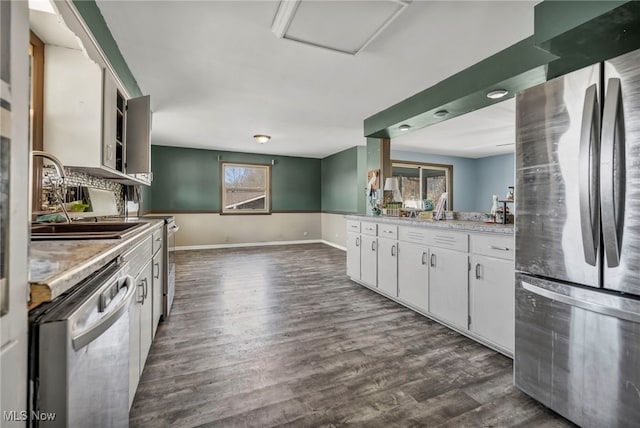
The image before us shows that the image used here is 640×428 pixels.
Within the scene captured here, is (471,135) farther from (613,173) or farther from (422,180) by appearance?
(613,173)

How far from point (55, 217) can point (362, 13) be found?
7.97ft

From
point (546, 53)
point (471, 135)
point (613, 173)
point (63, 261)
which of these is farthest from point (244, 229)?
point (613, 173)

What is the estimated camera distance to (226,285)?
12.5 ft

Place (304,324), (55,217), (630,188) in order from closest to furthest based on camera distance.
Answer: (630,188), (55,217), (304,324)

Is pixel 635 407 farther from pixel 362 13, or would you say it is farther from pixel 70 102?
pixel 70 102

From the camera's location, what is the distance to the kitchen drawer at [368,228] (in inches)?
138

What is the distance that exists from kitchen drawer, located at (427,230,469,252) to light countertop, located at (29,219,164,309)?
89.6 inches

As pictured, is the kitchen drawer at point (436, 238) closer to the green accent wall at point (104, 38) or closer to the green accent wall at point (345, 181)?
the green accent wall at point (104, 38)

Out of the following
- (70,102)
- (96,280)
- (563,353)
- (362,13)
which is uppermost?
(362,13)

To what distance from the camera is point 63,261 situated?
0.84 meters

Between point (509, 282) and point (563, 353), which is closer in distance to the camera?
point (563, 353)

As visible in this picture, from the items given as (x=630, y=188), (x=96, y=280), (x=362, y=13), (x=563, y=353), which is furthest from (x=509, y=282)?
(x=96, y=280)

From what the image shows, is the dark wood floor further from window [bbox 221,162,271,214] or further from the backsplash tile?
window [bbox 221,162,271,214]

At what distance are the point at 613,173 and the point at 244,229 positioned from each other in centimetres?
695
